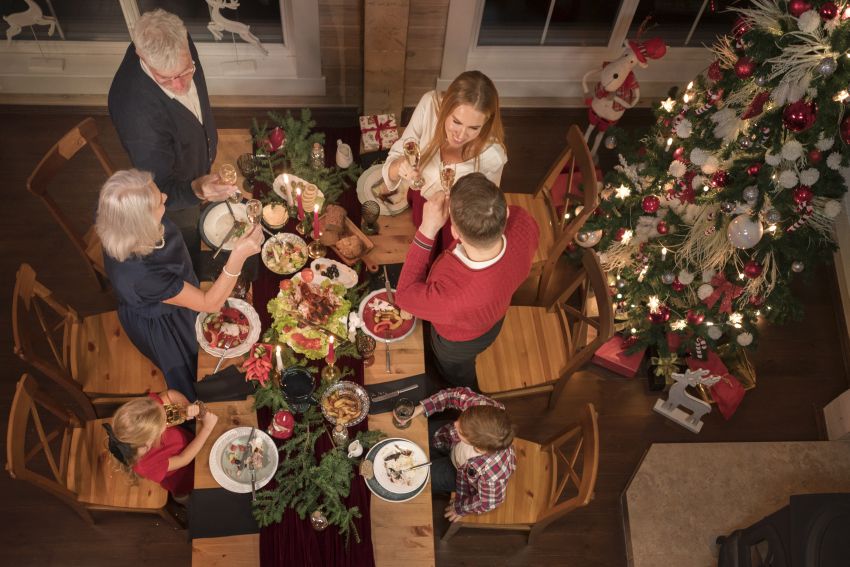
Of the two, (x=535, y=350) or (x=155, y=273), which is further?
(x=535, y=350)

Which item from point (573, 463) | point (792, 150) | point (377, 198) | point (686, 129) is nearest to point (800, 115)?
point (792, 150)

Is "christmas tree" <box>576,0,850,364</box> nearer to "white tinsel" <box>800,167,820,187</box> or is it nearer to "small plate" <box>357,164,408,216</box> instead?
"white tinsel" <box>800,167,820,187</box>

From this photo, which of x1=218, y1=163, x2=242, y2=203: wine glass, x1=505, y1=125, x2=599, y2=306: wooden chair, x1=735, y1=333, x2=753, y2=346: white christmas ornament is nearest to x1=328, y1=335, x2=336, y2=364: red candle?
x1=218, y1=163, x2=242, y2=203: wine glass

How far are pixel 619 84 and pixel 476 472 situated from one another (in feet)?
8.23

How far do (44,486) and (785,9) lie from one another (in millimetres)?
3545

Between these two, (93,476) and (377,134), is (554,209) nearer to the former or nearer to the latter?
(377,134)

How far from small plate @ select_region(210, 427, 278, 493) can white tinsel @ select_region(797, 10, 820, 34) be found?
2584 millimetres

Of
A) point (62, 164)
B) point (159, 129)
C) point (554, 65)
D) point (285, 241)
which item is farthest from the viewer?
point (554, 65)

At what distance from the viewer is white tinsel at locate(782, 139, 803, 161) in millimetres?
2732

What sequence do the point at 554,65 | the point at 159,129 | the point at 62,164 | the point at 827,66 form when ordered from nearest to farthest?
1. the point at 827,66
2. the point at 159,129
3. the point at 62,164
4. the point at 554,65

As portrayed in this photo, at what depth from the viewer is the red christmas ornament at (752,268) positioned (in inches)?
126

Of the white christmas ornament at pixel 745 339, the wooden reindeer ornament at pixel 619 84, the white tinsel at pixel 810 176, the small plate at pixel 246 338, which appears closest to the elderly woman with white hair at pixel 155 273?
the small plate at pixel 246 338

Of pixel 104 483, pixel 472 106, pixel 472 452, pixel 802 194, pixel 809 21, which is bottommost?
pixel 104 483

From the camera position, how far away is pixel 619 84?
160 inches
